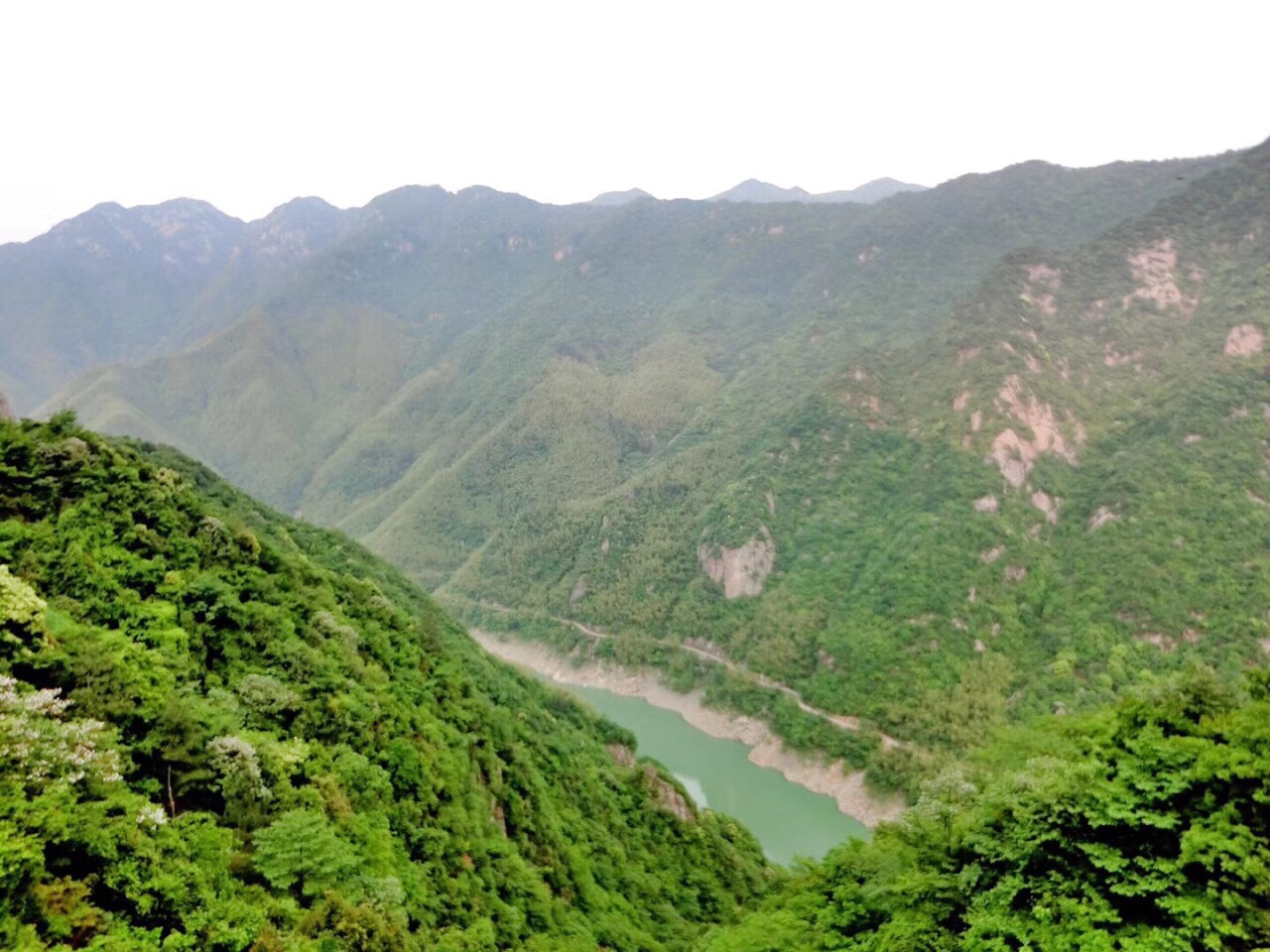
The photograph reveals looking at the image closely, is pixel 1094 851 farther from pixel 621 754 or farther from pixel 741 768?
pixel 741 768

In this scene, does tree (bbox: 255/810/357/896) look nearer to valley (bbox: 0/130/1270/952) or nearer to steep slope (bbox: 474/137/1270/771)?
valley (bbox: 0/130/1270/952)

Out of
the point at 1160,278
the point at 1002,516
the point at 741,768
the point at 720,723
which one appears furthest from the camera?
the point at 1160,278

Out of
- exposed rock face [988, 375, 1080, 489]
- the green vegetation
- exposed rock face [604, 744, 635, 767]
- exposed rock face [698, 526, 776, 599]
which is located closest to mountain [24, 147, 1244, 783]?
exposed rock face [698, 526, 776, 599]

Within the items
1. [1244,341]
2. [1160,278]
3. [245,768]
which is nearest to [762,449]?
[1244,341]

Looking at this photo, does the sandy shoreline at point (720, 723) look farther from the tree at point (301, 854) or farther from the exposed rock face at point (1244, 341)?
the exposed rock face at point (1244, 341)

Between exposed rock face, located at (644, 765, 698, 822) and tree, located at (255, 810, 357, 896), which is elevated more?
tree, located at (255, 810, 357, 896)

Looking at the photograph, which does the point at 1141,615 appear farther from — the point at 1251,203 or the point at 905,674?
the point at 1251,203

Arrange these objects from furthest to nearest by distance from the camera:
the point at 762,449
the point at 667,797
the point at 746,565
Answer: the point at 762,449 < the point at 746,565 < the point at 667,797
